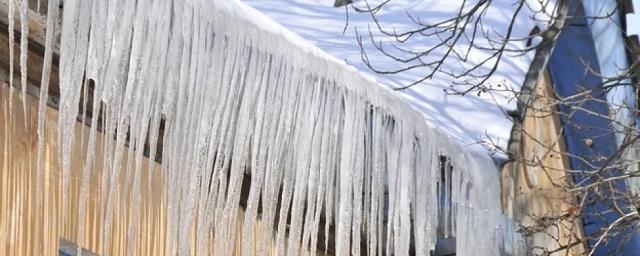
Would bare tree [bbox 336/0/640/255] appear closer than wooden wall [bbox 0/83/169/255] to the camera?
No

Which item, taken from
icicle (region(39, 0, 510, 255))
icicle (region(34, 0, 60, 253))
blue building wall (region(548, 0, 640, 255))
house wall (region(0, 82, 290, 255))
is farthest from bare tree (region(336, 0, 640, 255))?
icicle (region(34, 0, 60, 253))

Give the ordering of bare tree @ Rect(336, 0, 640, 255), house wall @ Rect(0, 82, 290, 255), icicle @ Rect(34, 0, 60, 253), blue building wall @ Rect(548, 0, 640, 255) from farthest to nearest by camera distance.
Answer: blue building wall @ Rect(548, 0, 640, 255) < bare tree @ Rect(336, 0, 640, 255) < house wall @ Rect(0, 82, 290, 255) < icicle @ Rect(34, 0, 60, 253)

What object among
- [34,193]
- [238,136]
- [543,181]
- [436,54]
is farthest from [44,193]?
[543,181]

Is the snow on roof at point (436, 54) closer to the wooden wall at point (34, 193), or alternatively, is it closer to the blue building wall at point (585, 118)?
the blue building wall at point (585, 118)

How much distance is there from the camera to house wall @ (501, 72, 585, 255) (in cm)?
680

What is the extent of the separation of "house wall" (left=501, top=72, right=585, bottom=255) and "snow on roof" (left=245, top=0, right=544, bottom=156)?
0.47 feet

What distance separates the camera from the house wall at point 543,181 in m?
6.80

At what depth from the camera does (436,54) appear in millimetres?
7223

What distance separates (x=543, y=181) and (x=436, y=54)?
0.74 metres

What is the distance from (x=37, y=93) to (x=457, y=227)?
6.32ft

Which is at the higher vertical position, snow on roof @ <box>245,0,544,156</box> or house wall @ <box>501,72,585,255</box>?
snow on roof @ <box>245,0,544,156</box>

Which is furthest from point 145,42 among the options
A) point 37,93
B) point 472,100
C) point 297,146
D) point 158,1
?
point 472,100

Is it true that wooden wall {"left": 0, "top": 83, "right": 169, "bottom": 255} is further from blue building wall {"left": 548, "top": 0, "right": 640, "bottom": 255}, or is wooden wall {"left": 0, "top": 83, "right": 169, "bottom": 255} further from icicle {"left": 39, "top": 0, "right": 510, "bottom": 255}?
blue building wall {"left": 548, "top": 0, "right": 640, "bottom": 255}

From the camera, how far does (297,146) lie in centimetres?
557
